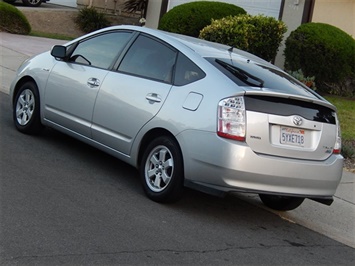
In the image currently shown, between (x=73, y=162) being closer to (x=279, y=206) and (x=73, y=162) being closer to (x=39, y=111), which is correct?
(x=39, y=111)

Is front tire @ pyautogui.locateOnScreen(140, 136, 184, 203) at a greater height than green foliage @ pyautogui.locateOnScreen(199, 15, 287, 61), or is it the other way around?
green foliage @ pyautogui.locateOnScreen(199, 15, 287, 61)

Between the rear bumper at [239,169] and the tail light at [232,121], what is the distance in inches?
→ 2.5

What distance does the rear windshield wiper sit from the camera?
645 centimetres

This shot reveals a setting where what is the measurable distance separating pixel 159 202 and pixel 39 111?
7.80 feet

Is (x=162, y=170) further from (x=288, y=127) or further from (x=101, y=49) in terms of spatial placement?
(x=101, y=49)

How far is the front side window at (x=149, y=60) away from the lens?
6891 millimetres

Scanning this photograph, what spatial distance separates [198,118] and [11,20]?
Result: 13.6 meters

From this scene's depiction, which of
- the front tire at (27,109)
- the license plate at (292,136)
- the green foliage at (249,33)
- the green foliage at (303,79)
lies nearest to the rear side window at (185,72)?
the license plate at (292,136)

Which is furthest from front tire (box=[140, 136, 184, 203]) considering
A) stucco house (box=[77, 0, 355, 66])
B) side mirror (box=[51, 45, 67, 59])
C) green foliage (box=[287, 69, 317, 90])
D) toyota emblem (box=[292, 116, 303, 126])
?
stucco house (box=[77, 0, 355, 66])

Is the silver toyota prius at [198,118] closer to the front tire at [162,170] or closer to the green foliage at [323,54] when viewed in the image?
the front tire at [162,170]

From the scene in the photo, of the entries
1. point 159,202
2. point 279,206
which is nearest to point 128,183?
point 159,202

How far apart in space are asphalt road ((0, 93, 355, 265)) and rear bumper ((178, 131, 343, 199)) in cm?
44

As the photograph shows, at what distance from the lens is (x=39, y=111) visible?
8.13 meters

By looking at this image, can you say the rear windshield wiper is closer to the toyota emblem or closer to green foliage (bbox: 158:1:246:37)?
the toyota emblem
